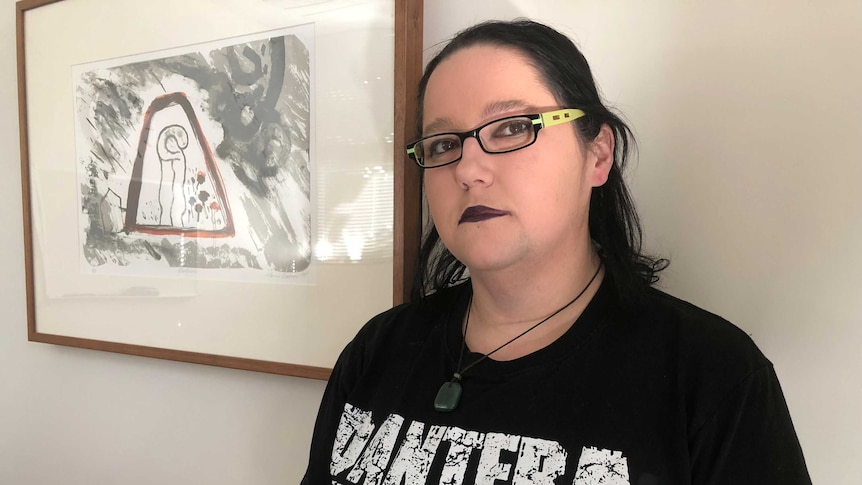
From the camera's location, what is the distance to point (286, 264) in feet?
2.82

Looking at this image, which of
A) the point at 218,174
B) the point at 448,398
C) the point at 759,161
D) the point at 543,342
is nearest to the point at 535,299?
the point at 543,342

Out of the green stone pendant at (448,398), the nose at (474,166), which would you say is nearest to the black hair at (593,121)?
the nose at (474,166)

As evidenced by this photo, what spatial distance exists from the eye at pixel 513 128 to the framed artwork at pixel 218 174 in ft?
0.73

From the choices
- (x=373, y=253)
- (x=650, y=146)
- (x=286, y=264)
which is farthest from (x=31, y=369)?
(x=650, y=146)

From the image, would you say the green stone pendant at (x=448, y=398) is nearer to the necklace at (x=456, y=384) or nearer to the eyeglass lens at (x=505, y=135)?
the necklace at (x=456, y=384)

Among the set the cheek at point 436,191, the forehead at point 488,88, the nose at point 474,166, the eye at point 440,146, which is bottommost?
the cheek at point 436,191

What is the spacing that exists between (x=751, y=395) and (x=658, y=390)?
0.25 feet

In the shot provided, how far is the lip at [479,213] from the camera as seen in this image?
534 mm

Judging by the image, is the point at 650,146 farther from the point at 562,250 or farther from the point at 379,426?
the point at 379,426

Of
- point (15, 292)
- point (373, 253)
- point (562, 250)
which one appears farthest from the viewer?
point (15, 292)

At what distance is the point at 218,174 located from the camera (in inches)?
35.4

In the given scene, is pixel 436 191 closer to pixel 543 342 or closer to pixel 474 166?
pixel 474 166

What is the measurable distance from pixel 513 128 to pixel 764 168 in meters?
0.33

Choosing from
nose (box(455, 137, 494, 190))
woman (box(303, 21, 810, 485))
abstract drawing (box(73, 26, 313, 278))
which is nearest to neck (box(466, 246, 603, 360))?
woman (box(303, 21, 810, 485))
